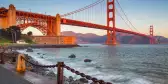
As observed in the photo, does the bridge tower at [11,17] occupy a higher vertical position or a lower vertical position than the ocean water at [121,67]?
higher

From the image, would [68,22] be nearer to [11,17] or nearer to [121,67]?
[11,17]

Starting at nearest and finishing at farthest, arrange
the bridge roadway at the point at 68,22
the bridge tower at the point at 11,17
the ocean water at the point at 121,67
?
the ocean water at the point at 121,67 → the bridge roadway at the point at 68,22 → the bridge tower at the point at 11,17

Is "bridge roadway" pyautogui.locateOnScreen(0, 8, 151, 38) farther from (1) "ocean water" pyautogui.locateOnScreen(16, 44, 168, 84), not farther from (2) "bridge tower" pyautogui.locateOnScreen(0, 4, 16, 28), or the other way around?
(1) "ocean water" pyautogui.locateOnScreen(16, 44, 168, 84)

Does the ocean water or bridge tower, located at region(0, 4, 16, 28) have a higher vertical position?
bridge tower, located at region(0, 4, 16, 28)

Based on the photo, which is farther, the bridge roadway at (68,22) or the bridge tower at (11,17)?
the bridge tower at (11,17)

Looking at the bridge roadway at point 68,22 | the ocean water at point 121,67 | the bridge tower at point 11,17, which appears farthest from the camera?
the bridge tower at point 11,17

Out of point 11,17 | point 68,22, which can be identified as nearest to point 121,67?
point 68,22

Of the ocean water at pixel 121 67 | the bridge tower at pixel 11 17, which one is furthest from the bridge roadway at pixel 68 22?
the ocean water at pixel 121 67

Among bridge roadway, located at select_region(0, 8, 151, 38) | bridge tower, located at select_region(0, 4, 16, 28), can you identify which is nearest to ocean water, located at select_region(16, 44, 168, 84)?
bridge roadway, located at select_region(0, 8, 151, 38)

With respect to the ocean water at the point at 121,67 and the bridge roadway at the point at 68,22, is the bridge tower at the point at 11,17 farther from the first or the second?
the ocean water at the point at 121,67

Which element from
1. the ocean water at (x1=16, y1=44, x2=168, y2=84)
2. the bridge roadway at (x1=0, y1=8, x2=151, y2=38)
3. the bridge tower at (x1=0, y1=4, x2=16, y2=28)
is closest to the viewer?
the ocean water at (x1=16, y1=44, x2=168, y2=84)

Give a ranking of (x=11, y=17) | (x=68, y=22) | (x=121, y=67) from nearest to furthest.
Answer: (x=121, y=67) < (x=11, y=17) < (x=68, y=22)

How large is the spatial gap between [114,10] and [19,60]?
10424 cm

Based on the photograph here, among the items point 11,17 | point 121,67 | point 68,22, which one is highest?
point 11,17
